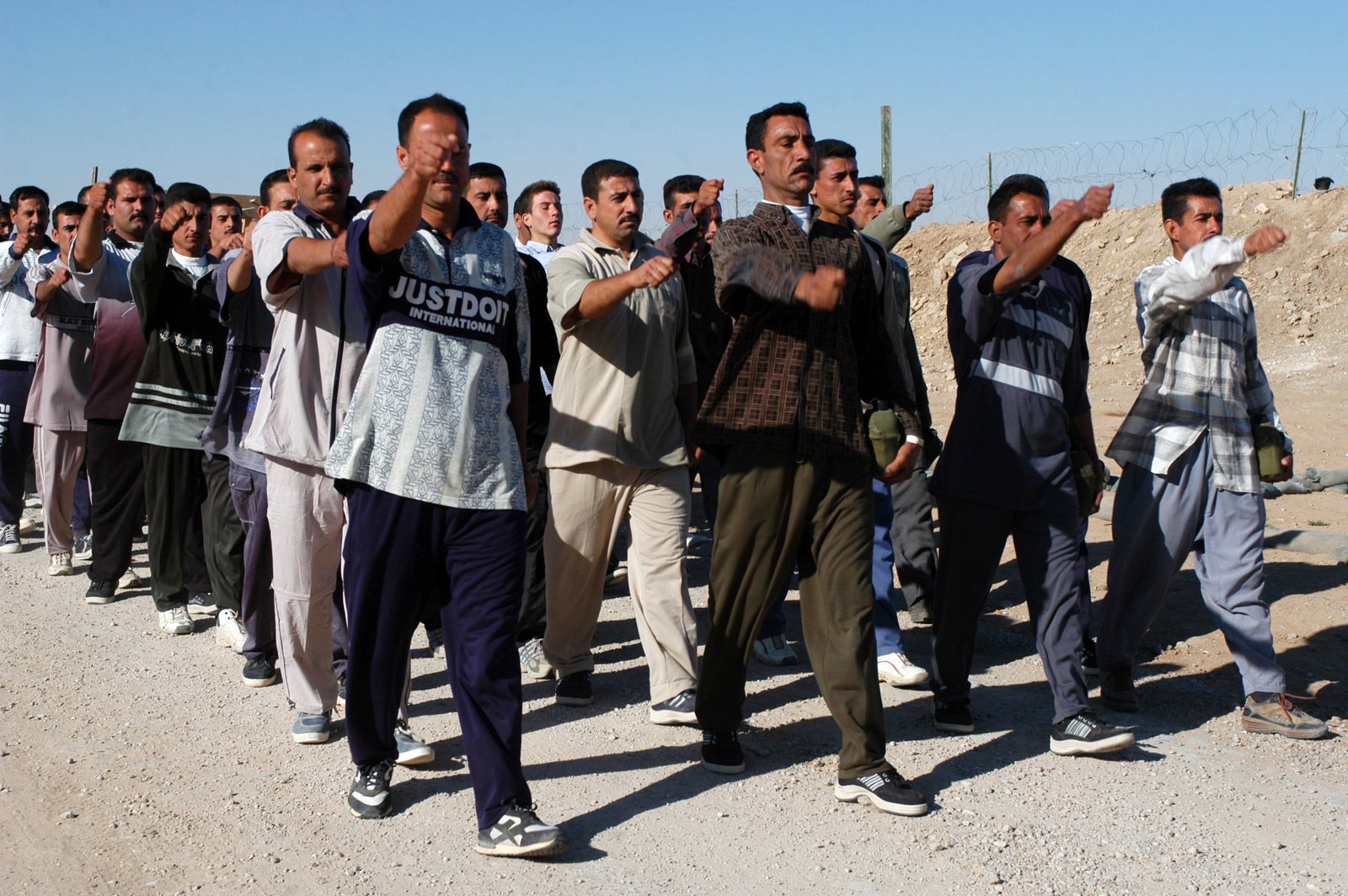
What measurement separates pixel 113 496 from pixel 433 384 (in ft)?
13.8

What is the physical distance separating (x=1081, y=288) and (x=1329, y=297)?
56.4 feet

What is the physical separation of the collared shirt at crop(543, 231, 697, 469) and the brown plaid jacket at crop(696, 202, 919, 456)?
0.72 metres

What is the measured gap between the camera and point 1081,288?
5168 mm

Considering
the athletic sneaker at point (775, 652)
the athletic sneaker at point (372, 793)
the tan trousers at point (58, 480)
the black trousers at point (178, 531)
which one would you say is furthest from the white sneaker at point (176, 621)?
the athletic sneaker at point (775, 652)

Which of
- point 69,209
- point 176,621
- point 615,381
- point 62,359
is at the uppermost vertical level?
point 69,209

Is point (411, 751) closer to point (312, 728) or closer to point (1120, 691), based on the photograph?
point (312, 728)

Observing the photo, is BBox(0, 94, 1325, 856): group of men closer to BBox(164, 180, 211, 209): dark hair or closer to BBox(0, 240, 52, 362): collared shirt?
BBox(164, 180, 211, 209): dark hair

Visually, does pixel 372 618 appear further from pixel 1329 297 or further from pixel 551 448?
pixel 1329 297

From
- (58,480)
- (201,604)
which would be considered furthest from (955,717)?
(58,480)

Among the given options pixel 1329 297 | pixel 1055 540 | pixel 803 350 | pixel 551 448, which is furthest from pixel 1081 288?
pixel 1329 297

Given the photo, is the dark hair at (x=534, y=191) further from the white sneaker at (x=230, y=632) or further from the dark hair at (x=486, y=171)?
the white sneaker at (x=230, y=632)

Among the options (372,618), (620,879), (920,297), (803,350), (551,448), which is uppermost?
(920,297)

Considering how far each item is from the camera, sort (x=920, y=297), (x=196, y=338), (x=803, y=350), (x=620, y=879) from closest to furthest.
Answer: (x=620, y=879), (x=803, y=350), (x=196, y=338), (x=920, y=297)

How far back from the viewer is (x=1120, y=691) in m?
5.43
